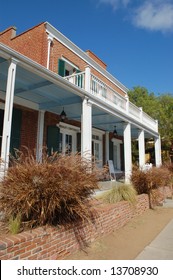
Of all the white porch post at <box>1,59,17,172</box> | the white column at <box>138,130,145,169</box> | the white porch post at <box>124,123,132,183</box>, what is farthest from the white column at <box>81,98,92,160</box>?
the white column at <box>138,130,145,169</box>

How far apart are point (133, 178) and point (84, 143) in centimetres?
253

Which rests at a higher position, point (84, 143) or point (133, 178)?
point (84, 143)

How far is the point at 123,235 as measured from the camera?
5.08 m

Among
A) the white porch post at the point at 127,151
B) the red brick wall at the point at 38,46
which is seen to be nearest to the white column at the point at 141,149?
the white porch post at the point at 127,151

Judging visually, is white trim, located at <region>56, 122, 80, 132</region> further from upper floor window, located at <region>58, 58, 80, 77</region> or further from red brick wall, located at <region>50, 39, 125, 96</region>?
red brick wall, located at <region>50, 39, 125, 96</region>

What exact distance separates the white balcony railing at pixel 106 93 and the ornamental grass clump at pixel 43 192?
17.2 ft

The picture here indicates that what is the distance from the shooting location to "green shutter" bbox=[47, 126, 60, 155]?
9.88 m

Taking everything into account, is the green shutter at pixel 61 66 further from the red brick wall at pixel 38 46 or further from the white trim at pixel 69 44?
the white trim at pixel 69 44

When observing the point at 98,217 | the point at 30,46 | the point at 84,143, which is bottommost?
the point at 98,217

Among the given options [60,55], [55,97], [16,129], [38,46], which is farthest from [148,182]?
[38,46]
